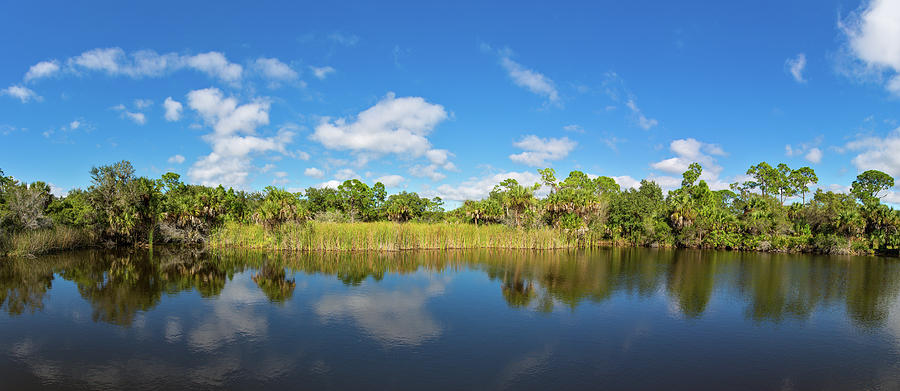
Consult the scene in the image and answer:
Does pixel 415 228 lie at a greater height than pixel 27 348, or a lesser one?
greater

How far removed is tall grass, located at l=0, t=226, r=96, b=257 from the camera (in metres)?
24.9

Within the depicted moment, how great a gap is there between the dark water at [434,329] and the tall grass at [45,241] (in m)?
2.66

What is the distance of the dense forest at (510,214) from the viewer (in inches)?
1189

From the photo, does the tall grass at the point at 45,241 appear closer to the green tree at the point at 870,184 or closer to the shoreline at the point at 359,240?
the shoreline at the point at 359,240

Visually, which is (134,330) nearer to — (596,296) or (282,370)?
(282,370)

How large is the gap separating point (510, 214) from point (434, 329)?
3121cm

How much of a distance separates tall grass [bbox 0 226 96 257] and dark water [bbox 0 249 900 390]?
8.72 feet

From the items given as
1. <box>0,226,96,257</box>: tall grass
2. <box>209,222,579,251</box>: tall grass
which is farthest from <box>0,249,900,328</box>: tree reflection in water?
<box>209,222,579,251</box>: tall grass

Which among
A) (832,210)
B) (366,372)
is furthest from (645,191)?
(366,372)

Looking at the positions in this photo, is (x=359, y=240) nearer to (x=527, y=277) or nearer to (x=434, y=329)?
(x=527, y=277)

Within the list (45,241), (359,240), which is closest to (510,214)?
(359,240)

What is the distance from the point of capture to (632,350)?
36.6 feet

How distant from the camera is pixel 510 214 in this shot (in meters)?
43.1

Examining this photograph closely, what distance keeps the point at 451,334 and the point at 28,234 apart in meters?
29.6
